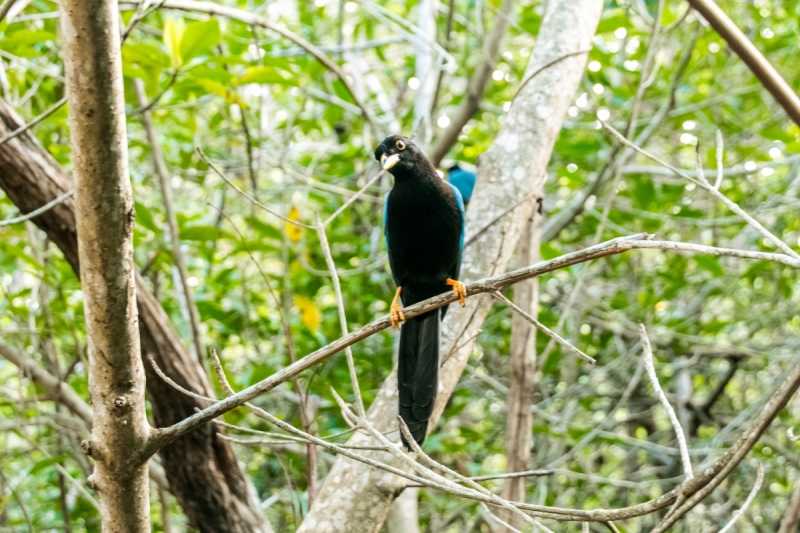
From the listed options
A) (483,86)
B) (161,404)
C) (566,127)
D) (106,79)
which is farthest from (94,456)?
(566,127)

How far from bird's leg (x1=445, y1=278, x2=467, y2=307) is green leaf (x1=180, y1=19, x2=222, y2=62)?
1.33 meters

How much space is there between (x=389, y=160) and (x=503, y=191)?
19.9 inches

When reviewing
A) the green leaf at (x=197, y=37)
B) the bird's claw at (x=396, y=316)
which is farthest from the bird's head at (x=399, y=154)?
the green leaf at (x=197, y=37)

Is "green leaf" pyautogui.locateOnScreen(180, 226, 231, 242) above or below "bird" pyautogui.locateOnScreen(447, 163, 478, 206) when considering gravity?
below

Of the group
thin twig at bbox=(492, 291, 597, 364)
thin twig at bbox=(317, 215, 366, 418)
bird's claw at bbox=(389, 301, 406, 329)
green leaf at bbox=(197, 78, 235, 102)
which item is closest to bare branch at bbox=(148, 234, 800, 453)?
thin twig at bbox=(492, 291, 597, 364)

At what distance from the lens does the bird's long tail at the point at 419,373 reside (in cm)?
271

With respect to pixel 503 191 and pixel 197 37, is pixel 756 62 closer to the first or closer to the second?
pixel 503 191

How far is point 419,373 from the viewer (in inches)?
109

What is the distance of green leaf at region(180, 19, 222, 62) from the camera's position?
2822 mm

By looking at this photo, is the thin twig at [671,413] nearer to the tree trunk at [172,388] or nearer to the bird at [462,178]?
the tree trunk at [172,388]

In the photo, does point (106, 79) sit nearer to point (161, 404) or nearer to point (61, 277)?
point (161, 404)

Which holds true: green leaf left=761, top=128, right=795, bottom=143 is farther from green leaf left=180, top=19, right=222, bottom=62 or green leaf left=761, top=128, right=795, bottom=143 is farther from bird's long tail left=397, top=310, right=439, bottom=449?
green leaf left=180, top=19, right=222, bottom=62

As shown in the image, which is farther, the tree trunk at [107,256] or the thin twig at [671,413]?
the thin twig at [671,413]

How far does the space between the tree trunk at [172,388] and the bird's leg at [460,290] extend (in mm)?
1144
